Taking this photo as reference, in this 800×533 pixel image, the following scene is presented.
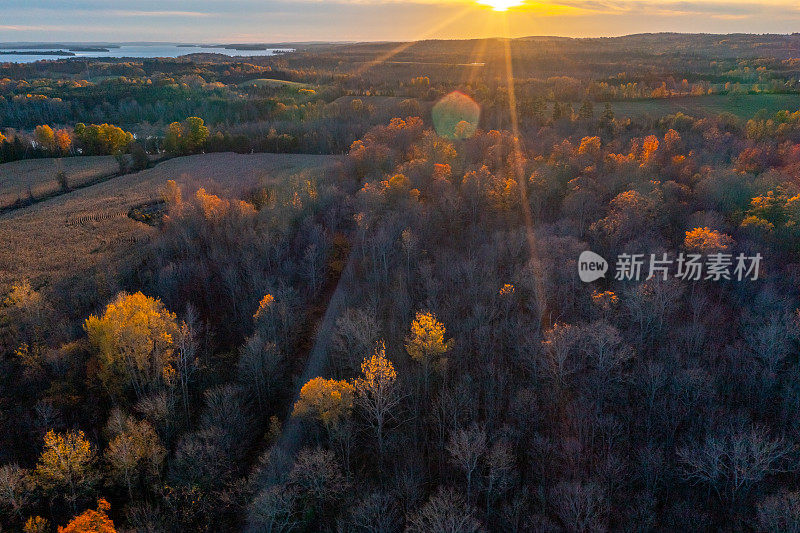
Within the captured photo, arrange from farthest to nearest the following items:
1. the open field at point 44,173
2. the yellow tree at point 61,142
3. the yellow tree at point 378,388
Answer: the yellow tree at point 61,142
the open field at point 44,173
the yellow tree at point 378,388

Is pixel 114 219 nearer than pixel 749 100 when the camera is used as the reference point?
Yes

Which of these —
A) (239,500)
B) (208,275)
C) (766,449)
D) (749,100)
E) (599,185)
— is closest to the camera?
(766,449)

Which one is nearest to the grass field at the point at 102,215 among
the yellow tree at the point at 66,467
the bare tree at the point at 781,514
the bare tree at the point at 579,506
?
the yellow tree at the point at 66,467

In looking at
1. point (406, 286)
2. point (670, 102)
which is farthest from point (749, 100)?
point (406, 286)

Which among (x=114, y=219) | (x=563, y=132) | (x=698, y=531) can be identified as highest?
(x=563, y=132)

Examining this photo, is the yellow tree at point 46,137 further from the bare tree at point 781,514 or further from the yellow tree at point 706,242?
the bare tree at point 781,514

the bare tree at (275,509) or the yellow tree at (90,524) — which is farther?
the bare tree at (275,509)

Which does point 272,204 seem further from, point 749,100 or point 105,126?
point 749,100
